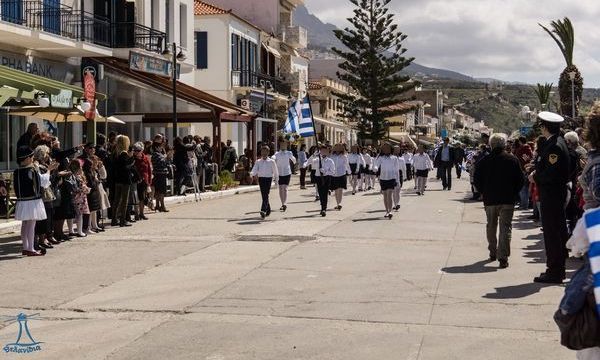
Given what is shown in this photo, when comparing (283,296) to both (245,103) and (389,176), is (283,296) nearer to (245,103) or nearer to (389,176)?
(389,176)

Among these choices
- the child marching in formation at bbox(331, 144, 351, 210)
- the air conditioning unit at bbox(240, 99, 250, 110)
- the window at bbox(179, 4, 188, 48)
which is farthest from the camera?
the air conditioning unit at bbox(240, 99, 250, 110)

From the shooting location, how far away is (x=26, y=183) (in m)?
12.6

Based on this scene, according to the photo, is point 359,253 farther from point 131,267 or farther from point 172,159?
point 172,159

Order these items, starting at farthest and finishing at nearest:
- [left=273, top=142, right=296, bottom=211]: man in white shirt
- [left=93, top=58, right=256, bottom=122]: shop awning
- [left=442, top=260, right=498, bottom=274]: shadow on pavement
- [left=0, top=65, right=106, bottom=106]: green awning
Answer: [left=93, top=58, right=256, bottom=122]: shop awning, [left=273, top=142, right=296, bottom=211]: man in white shirt, [left=0, top=65, right=106, bottom=106]: green awning, [left=442, top=260, right=498, bottom=274]: shadow on pavement

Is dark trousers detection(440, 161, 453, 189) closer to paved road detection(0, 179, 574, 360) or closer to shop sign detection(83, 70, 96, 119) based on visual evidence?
paved road detection(0, 179, 574, 360)

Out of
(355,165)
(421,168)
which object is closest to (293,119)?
(355,165)

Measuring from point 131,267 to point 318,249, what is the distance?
10.4 ft

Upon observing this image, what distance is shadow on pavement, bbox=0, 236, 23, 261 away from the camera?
42.2 ft

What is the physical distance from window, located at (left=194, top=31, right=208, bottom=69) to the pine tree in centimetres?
1410

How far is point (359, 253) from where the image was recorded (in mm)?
13062

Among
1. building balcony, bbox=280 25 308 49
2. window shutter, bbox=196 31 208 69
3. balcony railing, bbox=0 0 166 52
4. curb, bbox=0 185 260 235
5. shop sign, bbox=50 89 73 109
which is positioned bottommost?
curb, bbox=0 185 260 235

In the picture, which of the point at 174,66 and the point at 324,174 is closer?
the point at 324,174

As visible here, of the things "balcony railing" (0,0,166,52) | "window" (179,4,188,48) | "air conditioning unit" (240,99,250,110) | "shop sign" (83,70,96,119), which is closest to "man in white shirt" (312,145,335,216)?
"shop sign" (83,70,96,119)

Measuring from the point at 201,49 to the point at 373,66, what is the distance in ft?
54.1
